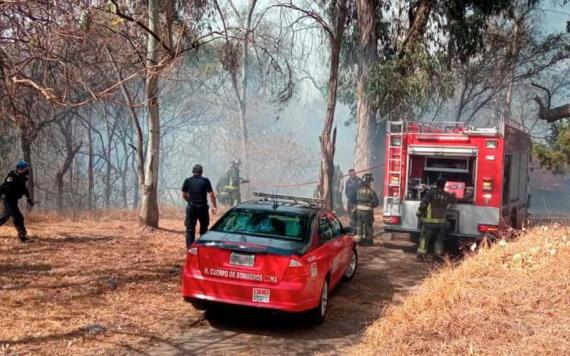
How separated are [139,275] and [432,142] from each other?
641cm

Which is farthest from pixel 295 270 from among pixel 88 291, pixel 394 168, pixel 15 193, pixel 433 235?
pixel 394 168

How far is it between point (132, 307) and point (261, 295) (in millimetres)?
1744

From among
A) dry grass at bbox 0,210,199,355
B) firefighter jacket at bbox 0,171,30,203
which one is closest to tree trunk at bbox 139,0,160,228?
dry grass at bbox 0,210,199,355

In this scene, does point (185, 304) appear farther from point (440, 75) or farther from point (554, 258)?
point (440, 75)

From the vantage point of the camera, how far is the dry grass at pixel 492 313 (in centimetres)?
451

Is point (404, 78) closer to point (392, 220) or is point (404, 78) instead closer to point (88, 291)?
point (392, 220)

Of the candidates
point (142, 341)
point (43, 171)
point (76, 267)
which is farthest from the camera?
point (43, 171)

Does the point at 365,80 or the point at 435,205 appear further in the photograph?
the point at 365,80

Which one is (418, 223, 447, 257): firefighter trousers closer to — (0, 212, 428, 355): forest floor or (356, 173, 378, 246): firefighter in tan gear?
(0, 212, 428, 355): forest floor

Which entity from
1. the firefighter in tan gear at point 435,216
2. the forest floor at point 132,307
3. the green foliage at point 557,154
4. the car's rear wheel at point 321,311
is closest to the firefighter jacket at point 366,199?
the firefighter in tan gear at point 435,216

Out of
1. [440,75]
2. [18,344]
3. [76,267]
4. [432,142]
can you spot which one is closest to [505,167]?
[432,142]

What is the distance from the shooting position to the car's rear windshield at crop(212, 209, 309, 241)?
6.77 m

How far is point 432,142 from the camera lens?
11625 millimetres

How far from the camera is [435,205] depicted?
10.8m
